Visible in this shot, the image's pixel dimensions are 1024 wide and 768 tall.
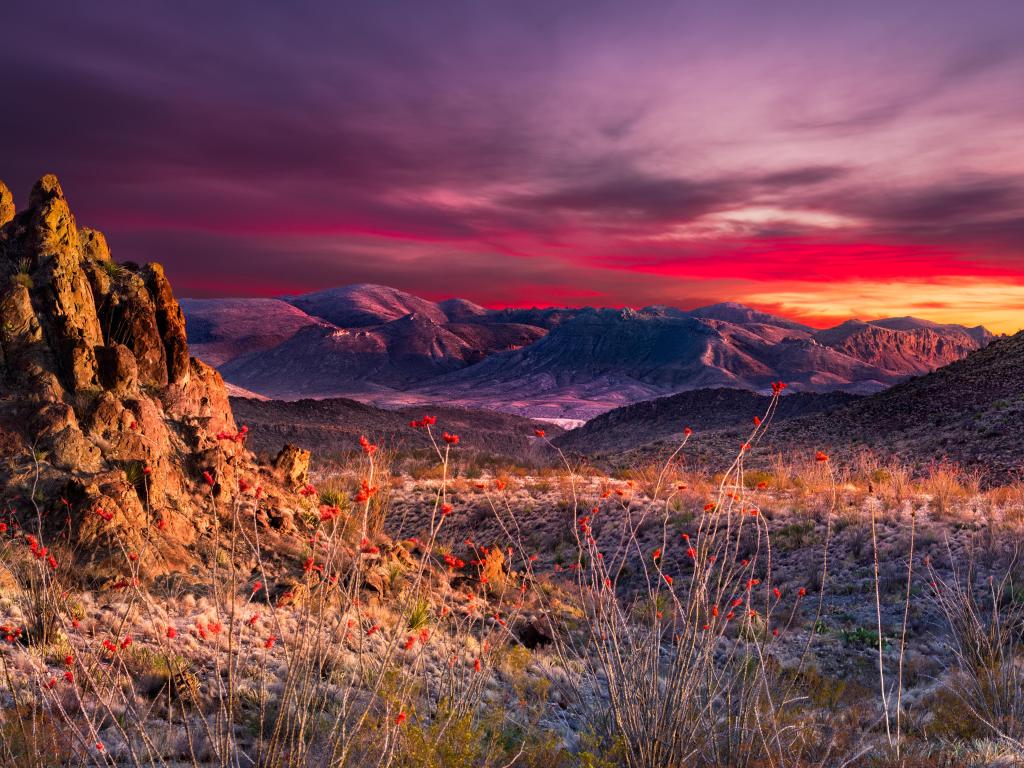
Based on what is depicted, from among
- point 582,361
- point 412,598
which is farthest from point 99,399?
point 582,361

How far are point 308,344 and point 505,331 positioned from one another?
58.4m

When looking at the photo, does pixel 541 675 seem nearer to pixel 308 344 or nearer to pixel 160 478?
pixel 160 478

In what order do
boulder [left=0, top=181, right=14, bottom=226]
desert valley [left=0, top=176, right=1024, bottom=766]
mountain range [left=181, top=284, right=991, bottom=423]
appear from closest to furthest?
desert valley [left=0, top=176, right=1024, bottom=766], boulder [left=0, top=181, right=14, bottom=226], mountain range [left=181, top=284, right=991, bottom=423]

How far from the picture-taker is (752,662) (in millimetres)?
6852

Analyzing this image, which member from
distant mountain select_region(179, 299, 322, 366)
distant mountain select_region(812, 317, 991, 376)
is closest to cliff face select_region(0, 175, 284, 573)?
distant mountain select_region(812, 317, 991, 376)

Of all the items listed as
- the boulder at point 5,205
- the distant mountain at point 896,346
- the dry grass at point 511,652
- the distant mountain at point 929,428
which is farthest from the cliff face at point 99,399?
the distant mountain at point 896,346

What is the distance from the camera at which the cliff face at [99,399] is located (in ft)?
21.2

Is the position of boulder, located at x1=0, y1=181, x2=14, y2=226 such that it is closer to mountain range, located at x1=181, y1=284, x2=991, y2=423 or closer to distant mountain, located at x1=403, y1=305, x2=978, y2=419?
distant mountain, located at x1=403, y1=305, x2=978, y2=419

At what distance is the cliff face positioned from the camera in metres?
6.46

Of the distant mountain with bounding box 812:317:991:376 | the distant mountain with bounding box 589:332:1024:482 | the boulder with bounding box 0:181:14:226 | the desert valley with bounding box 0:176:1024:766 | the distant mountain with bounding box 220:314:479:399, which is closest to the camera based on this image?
the desert valley with bounding box 0:176:1024:766

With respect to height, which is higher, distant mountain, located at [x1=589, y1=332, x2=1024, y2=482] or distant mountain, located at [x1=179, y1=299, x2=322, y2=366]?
distant mountain, located at [x1=179, y1=299, x2=322, y2=366]

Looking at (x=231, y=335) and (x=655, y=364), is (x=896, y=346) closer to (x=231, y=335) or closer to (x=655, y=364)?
(x=655, y=364)

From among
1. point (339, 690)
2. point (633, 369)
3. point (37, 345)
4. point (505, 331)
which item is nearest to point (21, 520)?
point (37, 345)

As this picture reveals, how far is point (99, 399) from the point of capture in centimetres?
734
